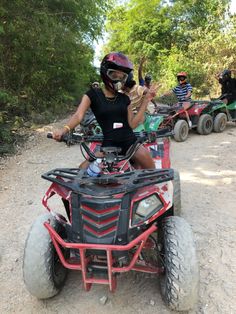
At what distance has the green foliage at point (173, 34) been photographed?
626 inches

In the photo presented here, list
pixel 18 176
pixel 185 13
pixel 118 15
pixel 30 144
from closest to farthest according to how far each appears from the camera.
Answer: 1. pixel 18 176
2. pixel 30 144
3. pixel 185 13
4. pixel 118 15

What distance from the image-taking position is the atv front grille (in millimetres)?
2307

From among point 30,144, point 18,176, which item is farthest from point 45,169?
point 30,144

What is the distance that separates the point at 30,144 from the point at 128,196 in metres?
5.97

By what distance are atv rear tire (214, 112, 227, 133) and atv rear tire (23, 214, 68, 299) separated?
282 inches

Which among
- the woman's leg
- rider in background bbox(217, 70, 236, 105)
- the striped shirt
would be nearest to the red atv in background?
the striped shirt

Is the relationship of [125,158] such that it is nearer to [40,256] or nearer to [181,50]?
[40,256]

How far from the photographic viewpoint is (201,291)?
9.11 feet

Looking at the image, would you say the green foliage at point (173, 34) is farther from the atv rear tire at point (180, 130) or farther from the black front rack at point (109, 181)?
the black front rack at point (109, 181)

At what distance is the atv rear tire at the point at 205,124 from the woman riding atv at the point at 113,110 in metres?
5.57

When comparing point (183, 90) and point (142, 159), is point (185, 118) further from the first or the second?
point (142, 159)

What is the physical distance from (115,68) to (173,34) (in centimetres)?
1925

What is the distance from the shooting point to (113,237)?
2.29 meters

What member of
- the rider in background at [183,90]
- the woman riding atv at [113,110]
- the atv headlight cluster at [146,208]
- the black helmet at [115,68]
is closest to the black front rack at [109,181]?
the atv headlight cluster at [146,208]
